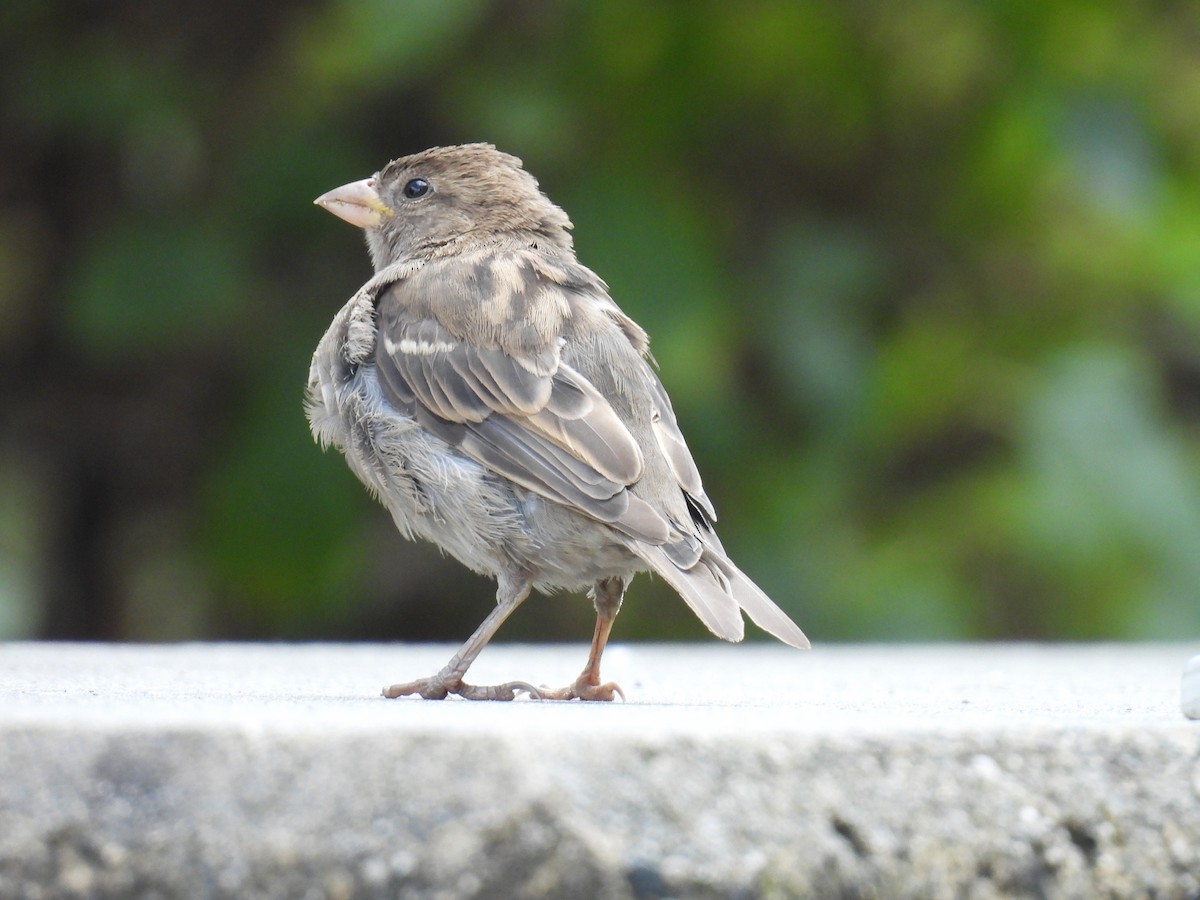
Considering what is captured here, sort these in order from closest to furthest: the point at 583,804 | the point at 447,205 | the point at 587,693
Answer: the point at 583,804 → the point at 587,693 → the point at 447,205

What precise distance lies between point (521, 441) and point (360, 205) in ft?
5.09

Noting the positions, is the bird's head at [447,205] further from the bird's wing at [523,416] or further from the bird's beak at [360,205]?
the bird's wing at [523,416]

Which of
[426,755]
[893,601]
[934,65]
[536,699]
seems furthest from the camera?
[934,65]

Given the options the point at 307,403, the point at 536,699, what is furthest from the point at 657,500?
the point at 307,403

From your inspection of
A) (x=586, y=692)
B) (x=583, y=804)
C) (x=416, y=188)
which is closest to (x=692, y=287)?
(x=416, y=188)

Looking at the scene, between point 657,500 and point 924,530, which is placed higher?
point 657,500

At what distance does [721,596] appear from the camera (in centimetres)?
326

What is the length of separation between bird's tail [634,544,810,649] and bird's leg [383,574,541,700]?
358 mm

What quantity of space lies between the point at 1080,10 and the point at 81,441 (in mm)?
4221

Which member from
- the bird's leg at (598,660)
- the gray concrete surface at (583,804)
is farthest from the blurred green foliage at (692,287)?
the gray concrete surface at (583,804)

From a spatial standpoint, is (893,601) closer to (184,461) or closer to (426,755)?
(184,461)

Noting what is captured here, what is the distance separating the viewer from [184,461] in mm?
6680

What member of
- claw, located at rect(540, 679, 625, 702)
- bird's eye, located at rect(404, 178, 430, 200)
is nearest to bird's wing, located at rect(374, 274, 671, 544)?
claw, located at rect(540, 679, 625, 702)

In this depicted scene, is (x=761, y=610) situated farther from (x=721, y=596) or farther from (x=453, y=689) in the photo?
(x=453, y=689)
